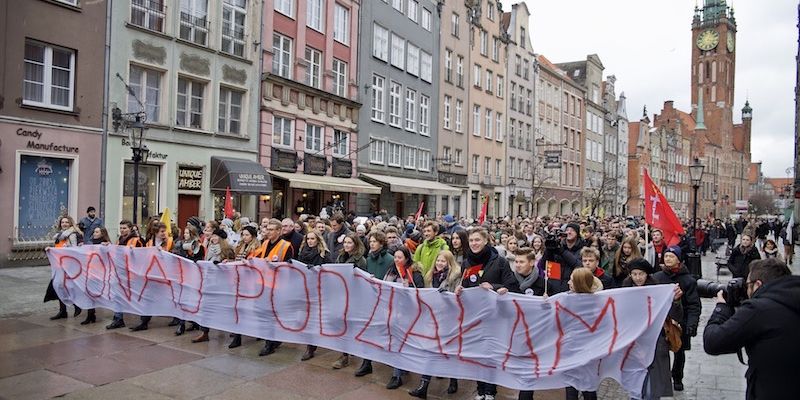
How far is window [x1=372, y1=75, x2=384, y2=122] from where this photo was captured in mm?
31438

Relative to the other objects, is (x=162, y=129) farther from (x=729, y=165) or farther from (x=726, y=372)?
(x=729, y=165)

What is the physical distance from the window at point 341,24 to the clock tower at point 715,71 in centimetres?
9907

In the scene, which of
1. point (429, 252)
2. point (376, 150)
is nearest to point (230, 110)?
point (376, 150)

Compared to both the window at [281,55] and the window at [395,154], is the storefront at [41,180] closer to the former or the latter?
the window at [281,55]

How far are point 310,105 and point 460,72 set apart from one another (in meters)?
17.1

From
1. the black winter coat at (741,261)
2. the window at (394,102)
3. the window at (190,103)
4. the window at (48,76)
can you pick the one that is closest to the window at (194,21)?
the window at (190,103)

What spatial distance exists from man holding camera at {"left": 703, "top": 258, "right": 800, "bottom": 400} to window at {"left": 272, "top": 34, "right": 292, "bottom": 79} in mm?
22923

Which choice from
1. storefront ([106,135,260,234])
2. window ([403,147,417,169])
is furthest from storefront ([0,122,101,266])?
window ([403,147,417,169])

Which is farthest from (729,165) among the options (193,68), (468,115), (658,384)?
(658,384)

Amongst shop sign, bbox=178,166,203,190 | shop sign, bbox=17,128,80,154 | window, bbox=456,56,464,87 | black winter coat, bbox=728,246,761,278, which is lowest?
black winter coat, bbox=728,246,761,278

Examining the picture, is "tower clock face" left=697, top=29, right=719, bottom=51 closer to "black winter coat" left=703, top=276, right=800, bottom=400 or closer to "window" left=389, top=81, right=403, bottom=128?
"window" left=389, top=81, right=403, bottom=128

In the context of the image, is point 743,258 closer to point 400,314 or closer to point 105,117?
point 400,314

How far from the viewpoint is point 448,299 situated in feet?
21.2

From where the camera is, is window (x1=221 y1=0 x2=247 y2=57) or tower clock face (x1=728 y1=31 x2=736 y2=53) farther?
tower clock face (x1=728 y1=31 x2=736 y2=53)
